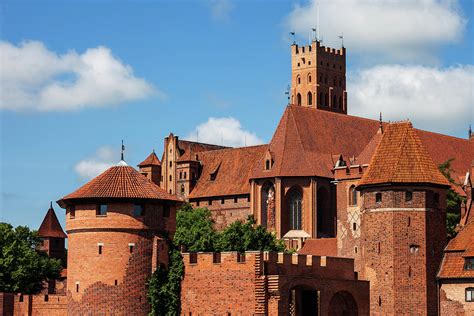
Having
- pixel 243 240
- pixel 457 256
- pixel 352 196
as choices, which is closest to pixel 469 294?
pixel 457 256

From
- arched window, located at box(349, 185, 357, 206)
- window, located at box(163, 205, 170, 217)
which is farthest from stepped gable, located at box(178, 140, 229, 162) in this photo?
window, located at box(163, 205, 170, 217)

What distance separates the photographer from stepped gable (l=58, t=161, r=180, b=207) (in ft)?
204

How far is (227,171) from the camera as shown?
118 m

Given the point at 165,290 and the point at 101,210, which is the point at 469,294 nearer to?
the point at 165,290

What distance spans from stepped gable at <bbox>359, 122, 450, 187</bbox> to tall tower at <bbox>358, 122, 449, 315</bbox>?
0.16ft

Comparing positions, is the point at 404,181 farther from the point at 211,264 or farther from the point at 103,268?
the point at 103,268

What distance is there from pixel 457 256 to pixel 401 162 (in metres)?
5.53

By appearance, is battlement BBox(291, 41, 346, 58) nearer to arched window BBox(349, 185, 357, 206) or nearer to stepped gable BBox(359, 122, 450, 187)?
arched window BBox(349, 185, 357, 206)

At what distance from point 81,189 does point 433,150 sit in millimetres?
42978

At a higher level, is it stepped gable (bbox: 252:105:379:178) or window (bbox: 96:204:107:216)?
stepped gable (bbox: 252:105:379:178)

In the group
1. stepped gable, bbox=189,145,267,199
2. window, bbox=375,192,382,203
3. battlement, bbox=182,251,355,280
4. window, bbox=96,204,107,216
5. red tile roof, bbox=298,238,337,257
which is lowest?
battlement, bbox=182,251,355,280

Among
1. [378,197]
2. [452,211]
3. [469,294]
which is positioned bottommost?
[469,294]

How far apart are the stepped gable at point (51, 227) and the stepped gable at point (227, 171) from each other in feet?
55.0

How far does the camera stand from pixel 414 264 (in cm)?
6109
